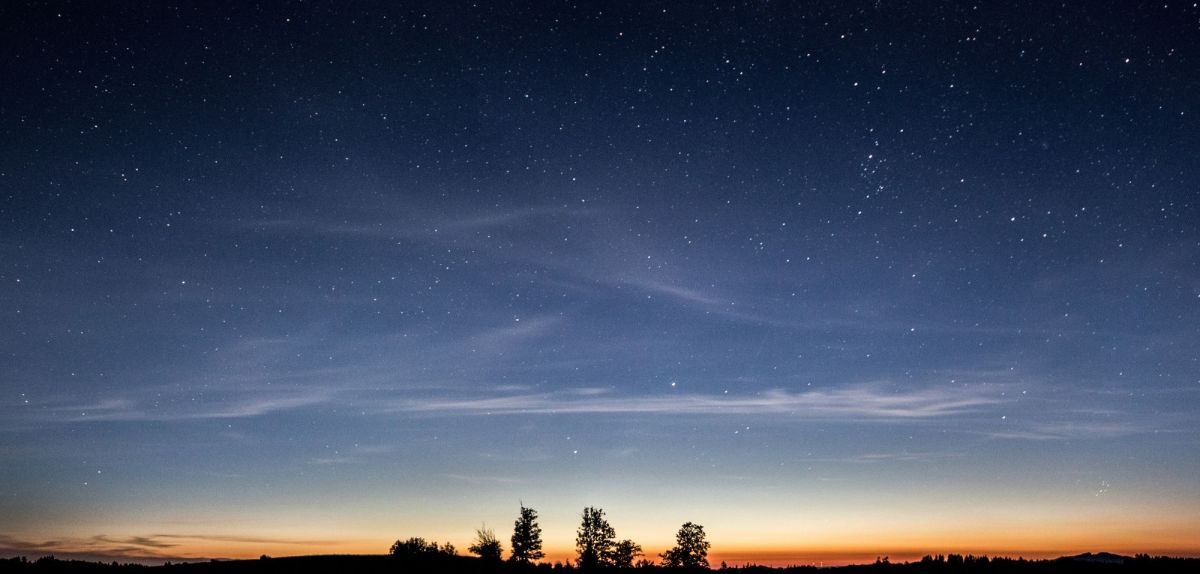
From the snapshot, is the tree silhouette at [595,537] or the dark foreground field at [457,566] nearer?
the dark foreground field at [457,566]

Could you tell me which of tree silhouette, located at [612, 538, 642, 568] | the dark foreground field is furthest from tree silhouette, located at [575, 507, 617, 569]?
the dark foreground field

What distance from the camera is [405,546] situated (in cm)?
6400

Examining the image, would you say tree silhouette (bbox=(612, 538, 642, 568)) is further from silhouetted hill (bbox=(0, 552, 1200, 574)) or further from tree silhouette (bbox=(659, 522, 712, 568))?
silhouetted hill (bbox=(0, 552, 1200, 574))

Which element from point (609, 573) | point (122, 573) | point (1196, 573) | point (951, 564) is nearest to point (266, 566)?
point (122, 573)

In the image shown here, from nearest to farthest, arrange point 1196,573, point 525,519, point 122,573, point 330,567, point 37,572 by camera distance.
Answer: point 1196,573
point 37,572
point 122,573
point 330,567
point 525,519

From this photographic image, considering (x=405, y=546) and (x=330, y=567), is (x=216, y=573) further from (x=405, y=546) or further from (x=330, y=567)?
(x=405, y=546)

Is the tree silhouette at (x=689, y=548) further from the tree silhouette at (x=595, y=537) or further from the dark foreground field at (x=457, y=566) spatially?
the dark foreground field at (x=457, y=566)

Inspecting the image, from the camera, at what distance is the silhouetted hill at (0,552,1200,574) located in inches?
670

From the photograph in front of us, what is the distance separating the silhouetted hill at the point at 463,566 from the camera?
17016 millimetres

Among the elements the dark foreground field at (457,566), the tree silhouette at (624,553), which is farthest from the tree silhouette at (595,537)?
the dark foreground field at (457,566)

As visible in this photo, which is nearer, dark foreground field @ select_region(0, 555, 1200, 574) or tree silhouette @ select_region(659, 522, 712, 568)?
dark foreground field @ select_region(0, 555, 1200, 574)

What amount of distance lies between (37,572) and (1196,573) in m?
28.2

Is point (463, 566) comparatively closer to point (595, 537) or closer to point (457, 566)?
point (457, 566)

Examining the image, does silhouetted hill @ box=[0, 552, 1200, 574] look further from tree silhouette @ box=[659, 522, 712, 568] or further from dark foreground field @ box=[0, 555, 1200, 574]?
tree silhouette @ box=[659, 522, 712, 568]
